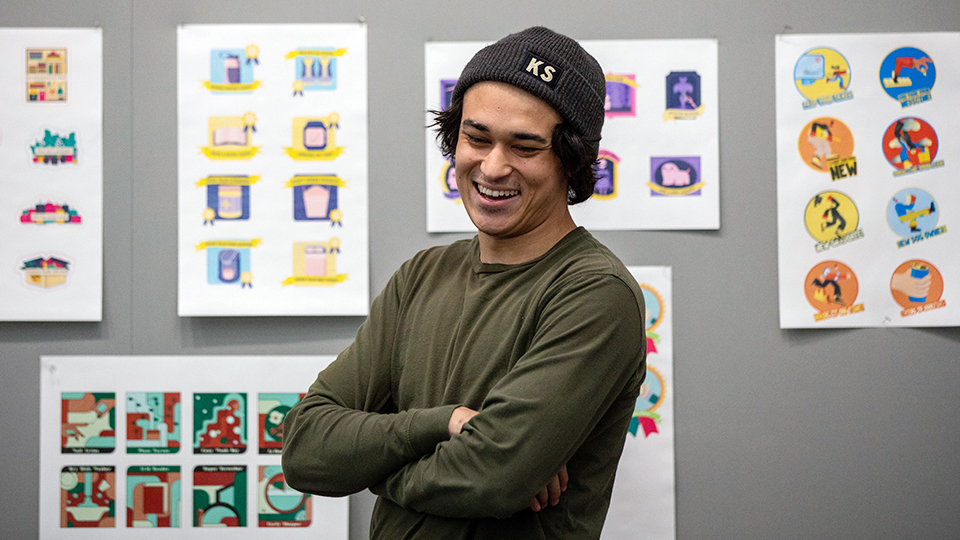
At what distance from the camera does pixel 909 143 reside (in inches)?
65.6

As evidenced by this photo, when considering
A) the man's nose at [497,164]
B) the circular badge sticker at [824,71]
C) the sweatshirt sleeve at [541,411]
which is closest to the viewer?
the sweatshirt sleeve at [541,411]

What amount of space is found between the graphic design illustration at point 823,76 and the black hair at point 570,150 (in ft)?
3.01

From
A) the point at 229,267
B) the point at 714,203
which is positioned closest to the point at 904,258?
the point at 714,203

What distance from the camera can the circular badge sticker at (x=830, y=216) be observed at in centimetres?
167

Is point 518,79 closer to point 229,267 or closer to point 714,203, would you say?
point 714,203

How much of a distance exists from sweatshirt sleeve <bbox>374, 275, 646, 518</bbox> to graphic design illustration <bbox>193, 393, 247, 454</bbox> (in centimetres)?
93

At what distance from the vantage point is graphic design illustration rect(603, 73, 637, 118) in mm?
1670

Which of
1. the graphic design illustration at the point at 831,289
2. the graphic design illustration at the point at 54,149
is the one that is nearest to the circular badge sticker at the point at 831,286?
the graphic design illustration at the point at 831,289

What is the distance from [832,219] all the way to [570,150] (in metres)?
1.02

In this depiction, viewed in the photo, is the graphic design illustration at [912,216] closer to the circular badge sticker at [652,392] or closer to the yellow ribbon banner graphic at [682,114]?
the yellow ribbon banner graphic at [682,114]

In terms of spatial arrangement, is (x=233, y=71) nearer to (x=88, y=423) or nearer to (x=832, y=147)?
(x=88, y=423)

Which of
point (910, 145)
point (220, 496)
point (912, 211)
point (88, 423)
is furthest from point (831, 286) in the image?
point (88, 423)

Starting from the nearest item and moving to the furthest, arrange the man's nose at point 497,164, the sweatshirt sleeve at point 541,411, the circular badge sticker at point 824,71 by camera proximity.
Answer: the sweatshirt sleeve at point 541,411, the man's nose at point 497,164, the circular badge sticker at point 824,71

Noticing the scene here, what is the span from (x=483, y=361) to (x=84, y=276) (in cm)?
125
